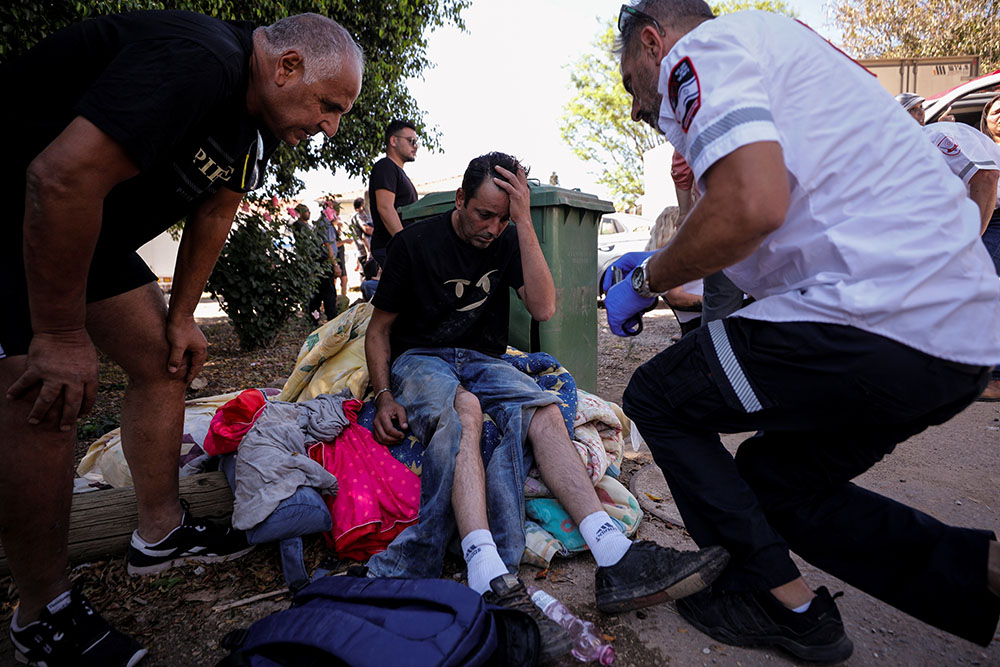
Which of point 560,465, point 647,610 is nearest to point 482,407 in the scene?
point 560,465

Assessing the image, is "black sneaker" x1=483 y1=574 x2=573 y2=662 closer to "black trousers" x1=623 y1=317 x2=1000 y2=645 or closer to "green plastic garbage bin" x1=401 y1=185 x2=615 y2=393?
"black trousers" x1=623 y1=317 x2=1000 y2=645

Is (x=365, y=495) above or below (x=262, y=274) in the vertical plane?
below

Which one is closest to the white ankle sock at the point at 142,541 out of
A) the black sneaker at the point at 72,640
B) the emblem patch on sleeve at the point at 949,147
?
the black sneaker at the point at 72,640

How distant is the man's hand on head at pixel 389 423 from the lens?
8.18ft

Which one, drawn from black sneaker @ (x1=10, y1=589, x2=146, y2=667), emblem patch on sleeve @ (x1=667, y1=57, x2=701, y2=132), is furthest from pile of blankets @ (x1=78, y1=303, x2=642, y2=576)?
emblem patch on sleeve @ (x1=667, y1=57, x2=701, y2=132)

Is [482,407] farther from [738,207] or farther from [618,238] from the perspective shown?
[618,238]

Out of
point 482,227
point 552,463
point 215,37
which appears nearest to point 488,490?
point 552,463

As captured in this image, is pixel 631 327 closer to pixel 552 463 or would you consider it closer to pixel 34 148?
pixel 552 463

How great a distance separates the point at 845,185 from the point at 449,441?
154cm

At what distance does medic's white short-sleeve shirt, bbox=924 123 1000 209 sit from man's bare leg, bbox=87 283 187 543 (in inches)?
150

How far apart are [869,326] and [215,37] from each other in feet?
6.10

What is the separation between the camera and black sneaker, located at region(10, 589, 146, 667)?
167 cm

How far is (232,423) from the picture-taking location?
2512 millimetres

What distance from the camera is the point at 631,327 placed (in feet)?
6.64
